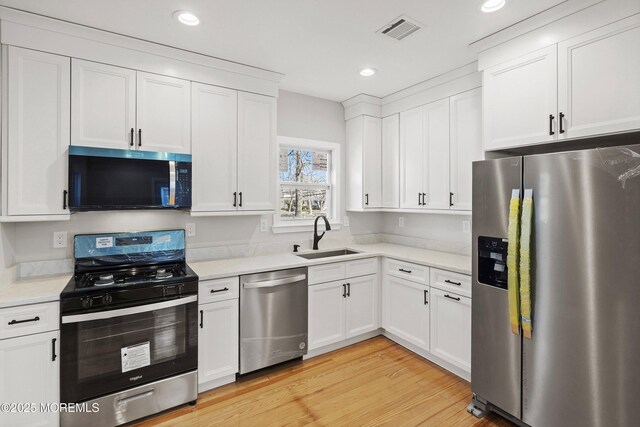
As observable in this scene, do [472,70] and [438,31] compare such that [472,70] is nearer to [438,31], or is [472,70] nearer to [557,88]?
[438,31]

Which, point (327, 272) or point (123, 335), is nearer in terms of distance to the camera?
point (123, 335)

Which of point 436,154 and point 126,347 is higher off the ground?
point 436,154

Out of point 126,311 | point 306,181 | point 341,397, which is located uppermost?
point 306,181

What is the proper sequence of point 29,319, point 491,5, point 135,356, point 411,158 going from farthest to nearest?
point 411,158
point 135,356
point 491,5
point 29,319

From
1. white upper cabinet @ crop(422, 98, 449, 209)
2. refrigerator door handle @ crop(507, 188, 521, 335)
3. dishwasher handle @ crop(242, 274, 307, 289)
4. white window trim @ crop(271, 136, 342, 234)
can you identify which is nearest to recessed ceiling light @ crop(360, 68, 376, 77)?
white upper cabinet @ crop(422, 98, 449, 209)

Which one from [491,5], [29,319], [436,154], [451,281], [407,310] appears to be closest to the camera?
[29,319]

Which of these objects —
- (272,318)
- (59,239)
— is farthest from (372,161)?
(59,239)

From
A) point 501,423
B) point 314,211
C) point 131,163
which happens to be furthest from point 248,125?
point 501,423

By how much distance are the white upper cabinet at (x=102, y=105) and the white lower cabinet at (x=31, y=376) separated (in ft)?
4.19

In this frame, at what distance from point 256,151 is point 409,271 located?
1805mm

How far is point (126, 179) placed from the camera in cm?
231

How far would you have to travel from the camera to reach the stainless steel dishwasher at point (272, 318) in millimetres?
2576

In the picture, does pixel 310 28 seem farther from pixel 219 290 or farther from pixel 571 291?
pixel 571 291

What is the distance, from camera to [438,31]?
2.27 meters
